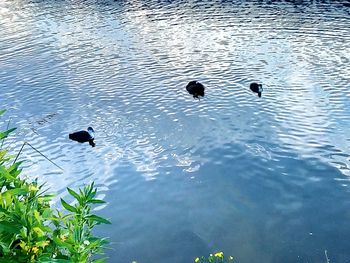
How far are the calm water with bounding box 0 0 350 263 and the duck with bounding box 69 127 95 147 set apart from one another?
0.39 meters

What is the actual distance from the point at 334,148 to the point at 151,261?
12622 millimetres

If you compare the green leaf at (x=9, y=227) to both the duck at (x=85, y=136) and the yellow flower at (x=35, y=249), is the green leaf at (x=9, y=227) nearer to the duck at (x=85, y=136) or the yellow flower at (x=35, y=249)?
the yellow flower at (x=35, y=249)

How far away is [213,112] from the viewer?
27344 millimetres

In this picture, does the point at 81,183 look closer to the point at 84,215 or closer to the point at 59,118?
the point at 59,118

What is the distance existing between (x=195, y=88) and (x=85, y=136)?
32.0 ft

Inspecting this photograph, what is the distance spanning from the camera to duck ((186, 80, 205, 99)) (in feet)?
97.0

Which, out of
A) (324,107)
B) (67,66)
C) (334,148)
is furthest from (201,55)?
(334,148)

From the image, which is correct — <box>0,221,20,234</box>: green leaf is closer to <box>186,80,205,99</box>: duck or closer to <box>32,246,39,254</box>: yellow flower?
<box>32,246,39,254</box>: yellow flower

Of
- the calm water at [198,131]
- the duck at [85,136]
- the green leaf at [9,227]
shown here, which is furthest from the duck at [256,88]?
the green leaf at [9,227]

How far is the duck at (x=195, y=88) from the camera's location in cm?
2958

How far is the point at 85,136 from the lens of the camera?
2358cm

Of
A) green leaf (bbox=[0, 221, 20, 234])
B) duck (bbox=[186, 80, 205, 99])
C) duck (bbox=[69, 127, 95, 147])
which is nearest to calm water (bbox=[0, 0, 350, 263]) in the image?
duck (bbox=[69, 127, 95, 147])

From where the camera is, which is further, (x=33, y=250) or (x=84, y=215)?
(x=84, y=215)

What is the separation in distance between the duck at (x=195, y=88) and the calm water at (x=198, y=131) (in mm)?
573
